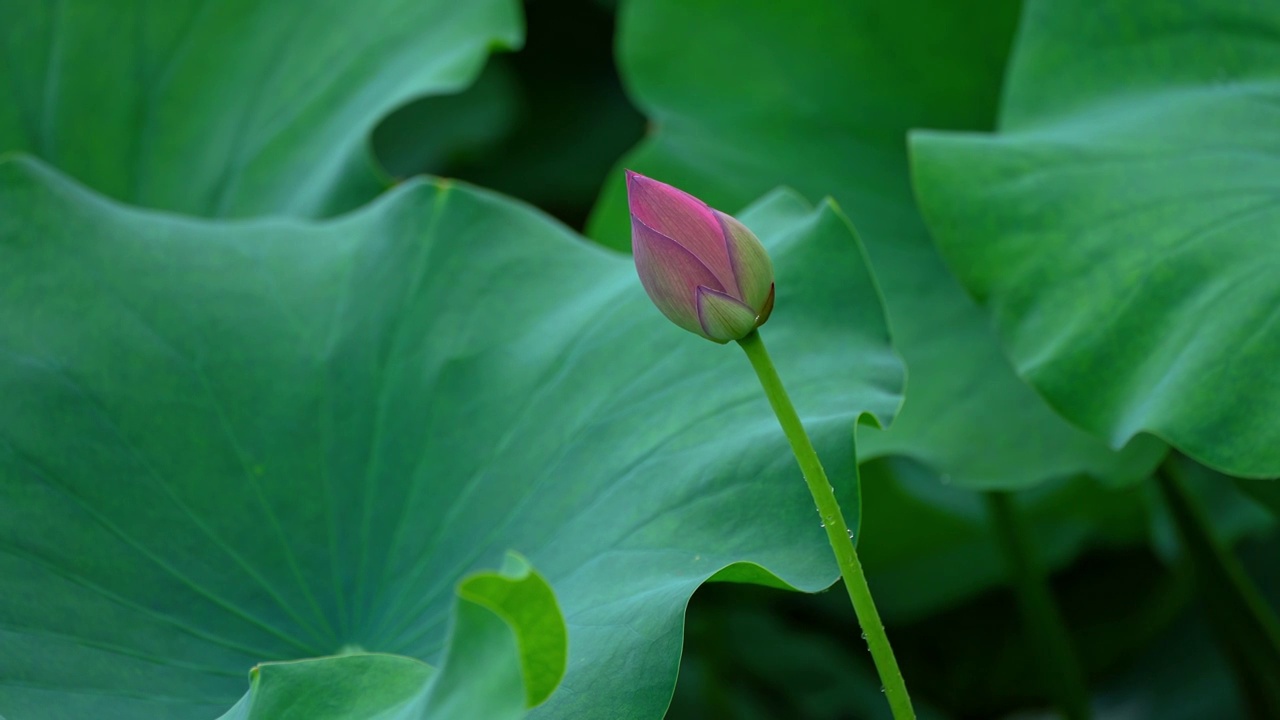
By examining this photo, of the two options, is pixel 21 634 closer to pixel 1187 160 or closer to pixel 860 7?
pixel 1187 160

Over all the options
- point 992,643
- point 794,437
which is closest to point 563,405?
point 794,437

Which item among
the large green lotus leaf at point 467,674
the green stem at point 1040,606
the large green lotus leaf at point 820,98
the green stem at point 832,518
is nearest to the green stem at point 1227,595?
the green stem at point 1040,606

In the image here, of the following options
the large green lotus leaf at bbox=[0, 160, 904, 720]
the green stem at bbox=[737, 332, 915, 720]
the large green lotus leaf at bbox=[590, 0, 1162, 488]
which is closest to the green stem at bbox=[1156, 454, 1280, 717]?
the large green lotus leaf at bbox=[590, 0, 1162, 488]

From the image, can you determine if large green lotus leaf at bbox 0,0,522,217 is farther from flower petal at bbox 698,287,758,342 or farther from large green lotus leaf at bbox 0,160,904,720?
flower petal at bbox 698,287,758,342

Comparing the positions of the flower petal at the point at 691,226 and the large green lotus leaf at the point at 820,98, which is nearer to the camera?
the flower petal at the point at 691,226

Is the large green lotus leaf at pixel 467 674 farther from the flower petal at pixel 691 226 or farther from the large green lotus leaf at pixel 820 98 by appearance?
the large green lotus leaf at pixel 820 98

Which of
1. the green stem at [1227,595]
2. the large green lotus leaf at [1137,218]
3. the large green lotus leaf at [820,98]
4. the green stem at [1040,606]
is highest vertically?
the large green lotus leaf at [1137,218]
